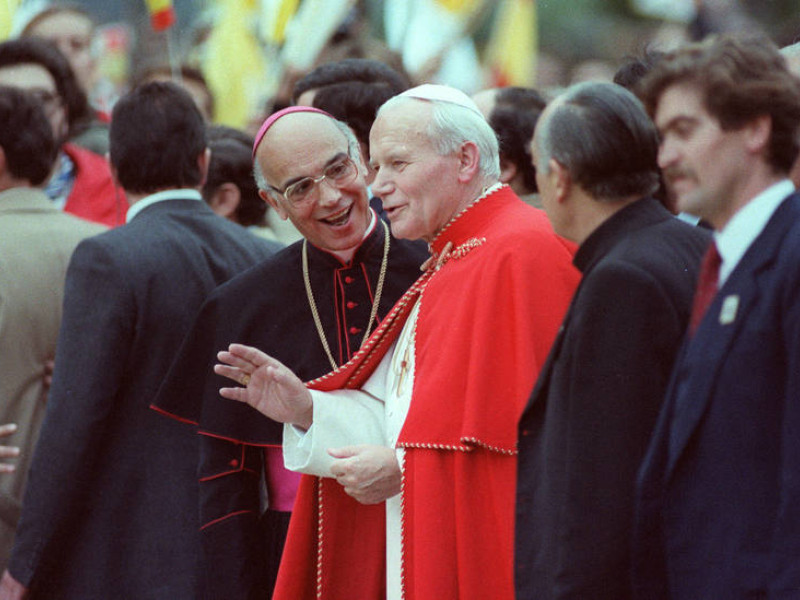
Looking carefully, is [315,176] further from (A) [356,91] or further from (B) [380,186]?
(A) [356,91]

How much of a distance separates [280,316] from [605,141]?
169 centimetres

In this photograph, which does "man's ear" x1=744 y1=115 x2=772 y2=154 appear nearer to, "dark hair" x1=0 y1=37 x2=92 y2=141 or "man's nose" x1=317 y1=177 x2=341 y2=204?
"man's nose" x1=317 y1=177 x2=341 y2=204

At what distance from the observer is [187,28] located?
1042 cm

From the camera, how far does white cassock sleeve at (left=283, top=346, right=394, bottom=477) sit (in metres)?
4.11

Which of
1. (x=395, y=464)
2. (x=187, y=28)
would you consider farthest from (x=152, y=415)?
(x=187, y=28)

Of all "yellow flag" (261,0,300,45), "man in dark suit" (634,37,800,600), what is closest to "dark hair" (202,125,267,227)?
"yellow flag" (261,0,300,45)

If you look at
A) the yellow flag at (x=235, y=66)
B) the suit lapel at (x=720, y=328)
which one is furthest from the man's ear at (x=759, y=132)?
the yellow flag at (x=235, y=66)

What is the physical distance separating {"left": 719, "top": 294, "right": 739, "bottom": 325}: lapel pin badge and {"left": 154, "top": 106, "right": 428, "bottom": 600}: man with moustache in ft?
6.14

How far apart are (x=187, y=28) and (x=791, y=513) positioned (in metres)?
8.46

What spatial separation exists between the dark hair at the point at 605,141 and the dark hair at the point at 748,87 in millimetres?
313

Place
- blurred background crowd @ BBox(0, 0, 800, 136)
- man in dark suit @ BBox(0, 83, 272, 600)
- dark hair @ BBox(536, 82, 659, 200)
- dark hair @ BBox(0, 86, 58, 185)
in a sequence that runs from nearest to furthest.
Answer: dark hair @ BBox(536, 82, 659, 200), man in dark suit @ BBox(0, 83, 272, 600), dark hair @ BBox(0, 86, 58, 185), blurred background crowd @ BBox(0, 0, 800, 136)

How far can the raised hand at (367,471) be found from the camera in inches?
151

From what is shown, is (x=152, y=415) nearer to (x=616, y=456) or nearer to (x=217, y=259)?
(x=217, y=259)

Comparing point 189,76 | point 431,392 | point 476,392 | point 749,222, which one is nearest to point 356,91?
point 431,392
